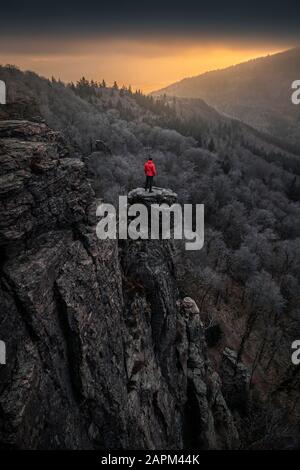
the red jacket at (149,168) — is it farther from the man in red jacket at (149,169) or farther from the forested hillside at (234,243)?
the forested hillside at (234,243)

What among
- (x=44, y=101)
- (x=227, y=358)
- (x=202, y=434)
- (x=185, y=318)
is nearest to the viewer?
(x=202, y=434)

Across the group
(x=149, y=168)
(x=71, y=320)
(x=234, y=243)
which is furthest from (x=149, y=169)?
(x=234, y=243)

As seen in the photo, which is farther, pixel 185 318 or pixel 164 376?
pixel 185 318

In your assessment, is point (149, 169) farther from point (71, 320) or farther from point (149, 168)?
point (71, 320)

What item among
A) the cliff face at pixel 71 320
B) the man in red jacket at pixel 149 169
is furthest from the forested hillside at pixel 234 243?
the man in red jacket at pixel 149 169
